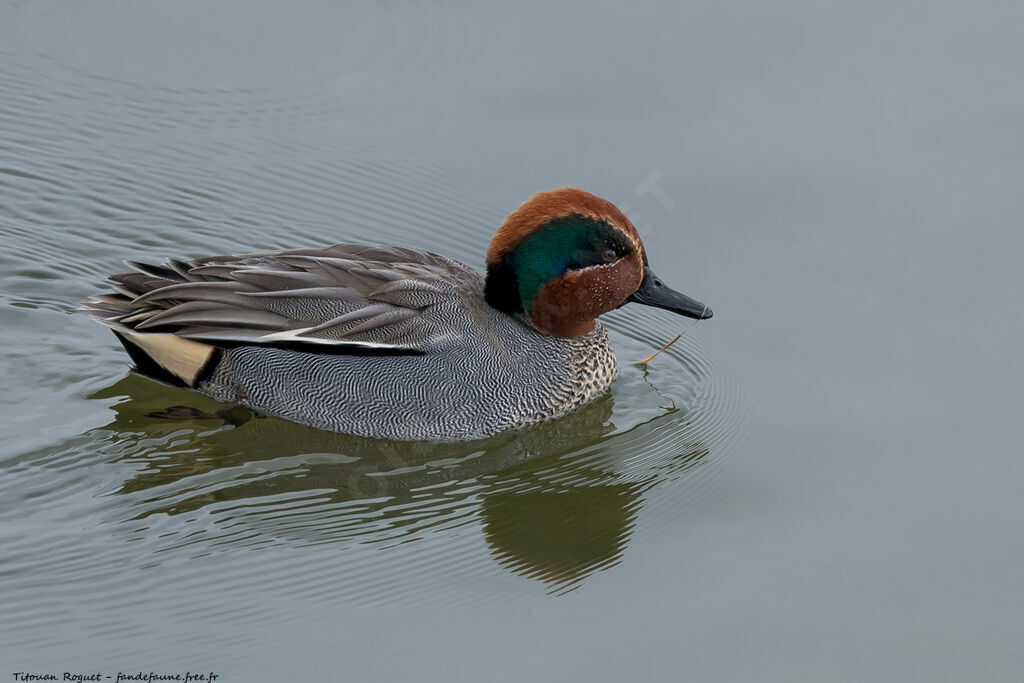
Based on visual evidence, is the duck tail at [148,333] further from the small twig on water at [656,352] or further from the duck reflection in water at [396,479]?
the small twig on water at [656,352]

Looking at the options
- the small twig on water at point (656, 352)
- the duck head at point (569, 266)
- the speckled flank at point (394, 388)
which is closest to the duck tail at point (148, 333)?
the speckled flank at point (394, 388)

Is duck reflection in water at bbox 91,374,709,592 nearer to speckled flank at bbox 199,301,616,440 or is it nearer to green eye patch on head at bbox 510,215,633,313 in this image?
speckled flank at bbox 199,301,616,440

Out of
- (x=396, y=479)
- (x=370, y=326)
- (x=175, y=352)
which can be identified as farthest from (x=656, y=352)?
(x=175, y=352)

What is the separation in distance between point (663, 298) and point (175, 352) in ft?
8.63

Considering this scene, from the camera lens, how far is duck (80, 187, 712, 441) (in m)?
7.00

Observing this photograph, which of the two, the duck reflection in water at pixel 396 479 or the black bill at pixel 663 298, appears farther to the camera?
the black bill at pixel 663 298

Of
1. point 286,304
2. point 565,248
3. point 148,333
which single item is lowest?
point 148,333

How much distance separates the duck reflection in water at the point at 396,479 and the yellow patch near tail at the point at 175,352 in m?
0.21

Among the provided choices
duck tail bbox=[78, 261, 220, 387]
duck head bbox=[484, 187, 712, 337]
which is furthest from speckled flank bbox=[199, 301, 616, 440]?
duck head bbox=[484, 187, 712, 337]

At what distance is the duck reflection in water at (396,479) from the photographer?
6.27 meters

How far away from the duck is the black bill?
0.13 metres

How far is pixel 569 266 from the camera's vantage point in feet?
23.6

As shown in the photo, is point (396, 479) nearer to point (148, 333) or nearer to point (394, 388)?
Answer: point (394, 388)

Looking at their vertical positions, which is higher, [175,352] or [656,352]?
[175,352]
